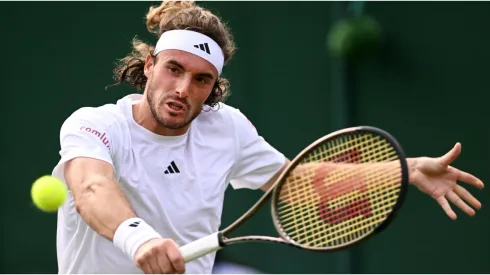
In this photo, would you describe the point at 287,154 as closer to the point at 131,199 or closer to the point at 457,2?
the point at 457,2

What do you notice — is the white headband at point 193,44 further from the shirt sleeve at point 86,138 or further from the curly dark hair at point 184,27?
the shirt sleeve at point 86,138

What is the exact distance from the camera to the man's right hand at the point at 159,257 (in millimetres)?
2379

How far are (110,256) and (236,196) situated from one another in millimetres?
2367

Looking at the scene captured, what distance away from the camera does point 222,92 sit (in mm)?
3387

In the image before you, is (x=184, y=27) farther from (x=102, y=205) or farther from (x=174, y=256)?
(x=174, y=256)

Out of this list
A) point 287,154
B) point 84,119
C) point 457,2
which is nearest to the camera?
point 84,119

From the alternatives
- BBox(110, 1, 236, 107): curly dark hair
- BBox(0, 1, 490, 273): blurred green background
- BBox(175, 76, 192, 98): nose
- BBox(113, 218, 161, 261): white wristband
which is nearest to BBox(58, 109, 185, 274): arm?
BBox(113, 218, 161, 261): white wristband

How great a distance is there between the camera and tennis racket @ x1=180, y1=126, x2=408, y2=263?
2.64 meters

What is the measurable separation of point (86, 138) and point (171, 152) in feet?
1.19

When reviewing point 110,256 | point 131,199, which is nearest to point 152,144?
point 131,199

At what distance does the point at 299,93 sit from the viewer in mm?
5305

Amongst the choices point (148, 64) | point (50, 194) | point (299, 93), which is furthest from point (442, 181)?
point (299, 93)

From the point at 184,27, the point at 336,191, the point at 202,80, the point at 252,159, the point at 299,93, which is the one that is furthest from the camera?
the point at 299,93

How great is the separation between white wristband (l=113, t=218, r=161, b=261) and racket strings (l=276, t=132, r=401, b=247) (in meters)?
0.50
